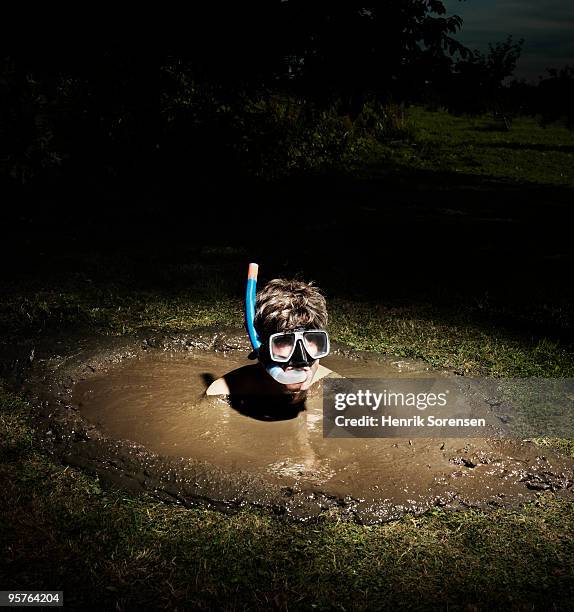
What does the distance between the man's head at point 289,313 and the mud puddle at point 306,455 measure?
481mm

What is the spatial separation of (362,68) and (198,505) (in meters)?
6.60

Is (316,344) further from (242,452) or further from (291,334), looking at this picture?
(242,452)

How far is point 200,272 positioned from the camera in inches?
334

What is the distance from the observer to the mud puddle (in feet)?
12.2

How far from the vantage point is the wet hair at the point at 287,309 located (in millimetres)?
4445

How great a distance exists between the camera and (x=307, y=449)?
4332 millimetres

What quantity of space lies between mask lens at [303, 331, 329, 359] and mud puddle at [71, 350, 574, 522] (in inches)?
24.1

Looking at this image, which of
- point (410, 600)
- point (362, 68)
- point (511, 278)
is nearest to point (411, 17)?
point (362, 68)

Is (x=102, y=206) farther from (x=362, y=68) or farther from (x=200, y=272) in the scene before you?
(x=362, y=68)

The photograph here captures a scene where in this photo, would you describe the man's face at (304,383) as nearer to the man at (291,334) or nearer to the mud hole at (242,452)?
the man at (291,334)

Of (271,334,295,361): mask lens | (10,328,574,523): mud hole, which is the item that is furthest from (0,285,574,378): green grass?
(271,334,295,361): mask lens

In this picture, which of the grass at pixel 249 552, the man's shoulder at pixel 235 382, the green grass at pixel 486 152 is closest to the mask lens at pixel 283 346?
the man's shoulder at pixel 235 382

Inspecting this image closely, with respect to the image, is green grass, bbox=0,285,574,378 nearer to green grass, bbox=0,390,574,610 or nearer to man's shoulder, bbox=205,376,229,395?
man's shoulder, bbox=205,376,229,395

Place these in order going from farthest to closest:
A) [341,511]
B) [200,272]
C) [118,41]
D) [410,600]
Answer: [118,41], [200,272], [341,511], [410,600]
